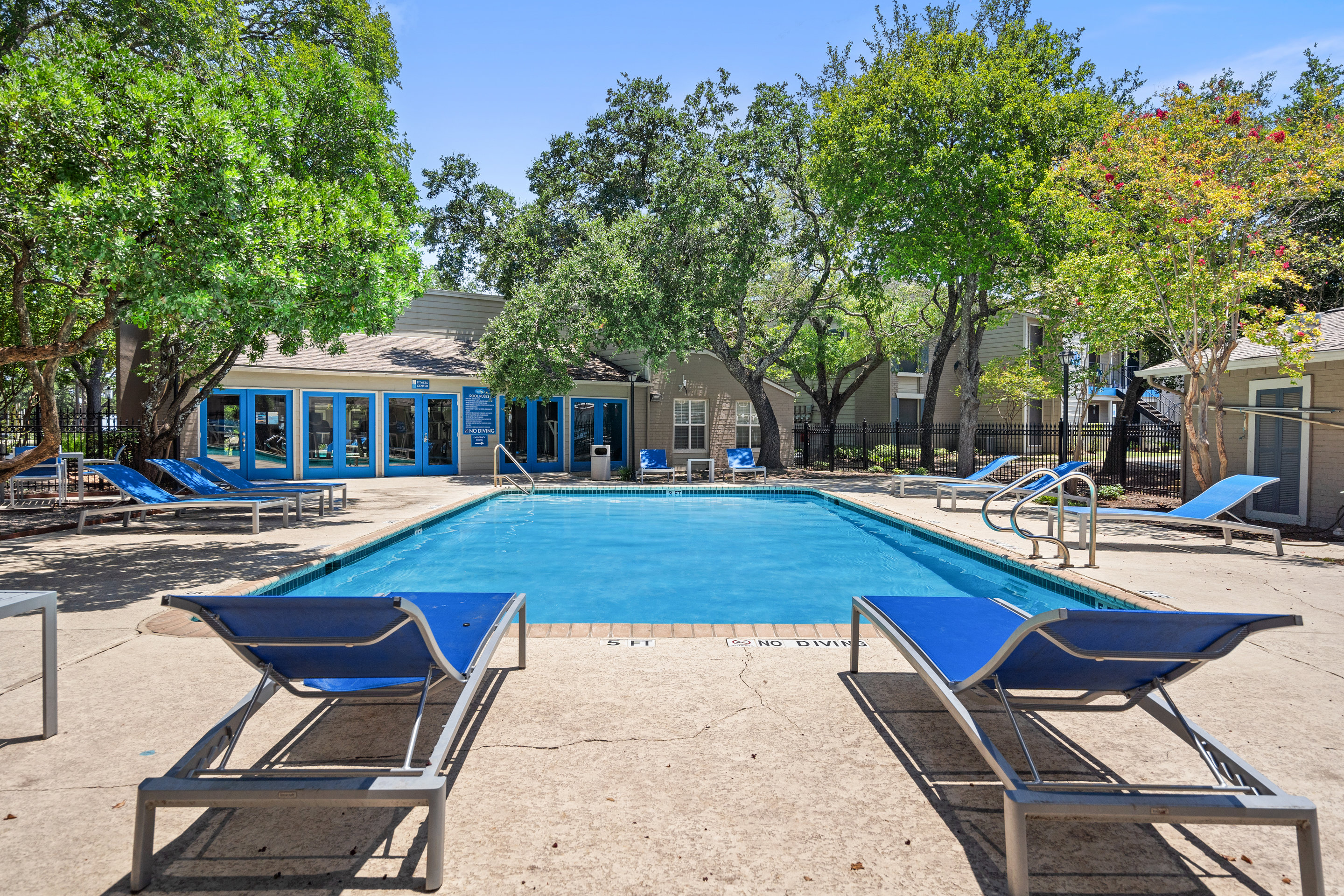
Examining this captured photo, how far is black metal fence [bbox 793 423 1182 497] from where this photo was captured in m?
17.1

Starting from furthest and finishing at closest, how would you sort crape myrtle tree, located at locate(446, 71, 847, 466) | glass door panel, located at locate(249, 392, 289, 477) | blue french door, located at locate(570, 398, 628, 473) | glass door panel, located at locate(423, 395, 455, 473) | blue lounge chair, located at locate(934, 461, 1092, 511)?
blue french door, located at locate(570, 398, 628, 473), glass door panel, located at locate(423, 395, 455, 473), crape myrtle tree, located at locate(446, 71, 847, 466), glass door panel, located at locate(249, 392, 289, 477), blue lounge chair, located at locate(934, 461, 1092, 511)

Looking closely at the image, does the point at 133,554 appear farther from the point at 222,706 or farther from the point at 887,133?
the point at 887,133

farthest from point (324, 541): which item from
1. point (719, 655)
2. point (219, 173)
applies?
point (719, 655)

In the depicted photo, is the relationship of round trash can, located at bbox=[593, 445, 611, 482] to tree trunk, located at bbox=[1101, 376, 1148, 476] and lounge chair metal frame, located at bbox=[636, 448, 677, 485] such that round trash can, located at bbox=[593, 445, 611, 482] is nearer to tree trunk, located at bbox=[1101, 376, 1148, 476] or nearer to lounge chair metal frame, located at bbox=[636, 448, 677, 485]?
lounge chair metal frame, located at bbox=[636, 448, 677, 485]

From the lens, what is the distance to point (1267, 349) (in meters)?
10.9

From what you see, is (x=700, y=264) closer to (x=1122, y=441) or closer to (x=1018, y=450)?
(x=1122, y=441)

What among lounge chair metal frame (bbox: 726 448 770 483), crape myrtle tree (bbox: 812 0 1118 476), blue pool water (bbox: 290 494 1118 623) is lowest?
blue pool water (bbox: 290 494 1118 623)

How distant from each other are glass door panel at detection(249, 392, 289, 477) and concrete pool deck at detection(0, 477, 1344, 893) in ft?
41.0

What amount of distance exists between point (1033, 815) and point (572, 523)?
10.3 m

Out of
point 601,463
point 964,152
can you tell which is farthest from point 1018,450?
point 601,463

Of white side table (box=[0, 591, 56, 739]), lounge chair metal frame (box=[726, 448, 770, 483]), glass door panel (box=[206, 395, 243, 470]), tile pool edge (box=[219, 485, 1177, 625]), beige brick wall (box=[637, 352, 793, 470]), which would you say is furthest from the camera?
beige brick wall (box=[637, 352, 793, 470])

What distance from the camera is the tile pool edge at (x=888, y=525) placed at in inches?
225

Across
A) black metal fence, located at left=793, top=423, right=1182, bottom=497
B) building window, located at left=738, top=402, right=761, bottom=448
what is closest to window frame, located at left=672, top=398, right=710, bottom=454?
building window, located at left=738, top=402, right=761, bottom=448

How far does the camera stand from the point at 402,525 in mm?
9445
